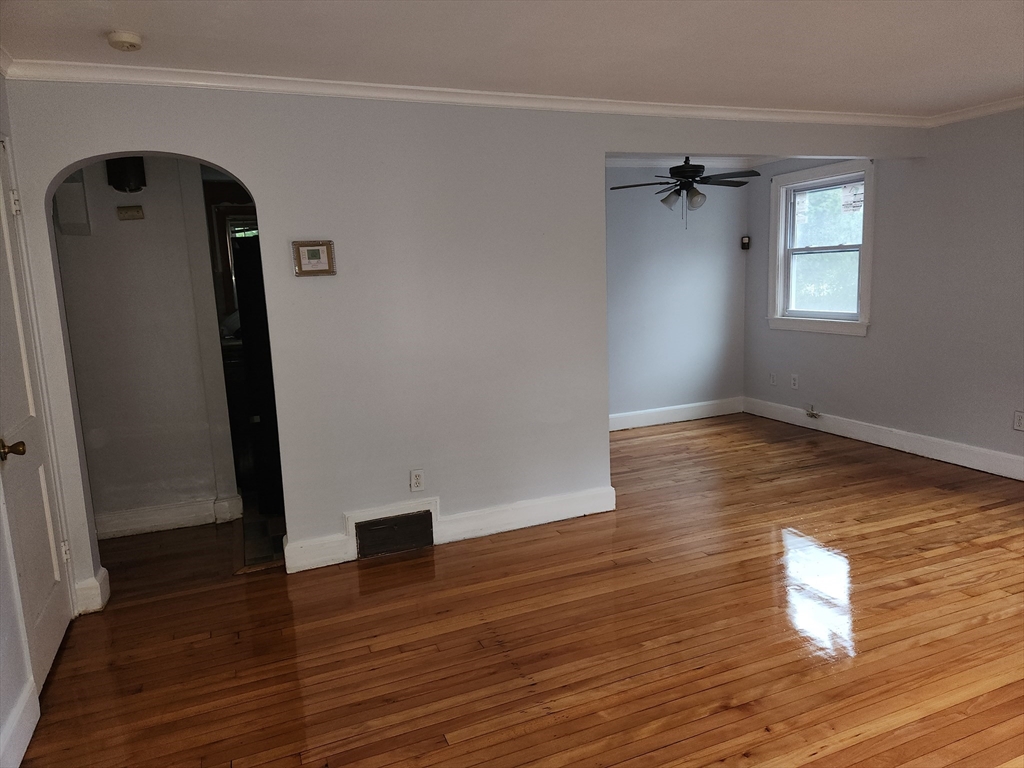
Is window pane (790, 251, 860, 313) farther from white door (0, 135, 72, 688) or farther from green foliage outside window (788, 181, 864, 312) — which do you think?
white door (0, 135, 72, 688)

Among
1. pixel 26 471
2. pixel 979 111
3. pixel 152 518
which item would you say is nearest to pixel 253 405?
pixel 152 518

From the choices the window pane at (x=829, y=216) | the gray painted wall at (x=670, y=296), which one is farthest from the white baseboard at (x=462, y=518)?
the window pane at (x=829, y=216)

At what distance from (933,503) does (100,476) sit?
4896 mm

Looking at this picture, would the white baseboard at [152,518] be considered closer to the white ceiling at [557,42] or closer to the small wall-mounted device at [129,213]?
the small wall-mounted device at [129,213]

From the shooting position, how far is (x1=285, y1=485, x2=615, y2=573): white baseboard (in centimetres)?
336

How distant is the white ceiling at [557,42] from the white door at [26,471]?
29.4 inches

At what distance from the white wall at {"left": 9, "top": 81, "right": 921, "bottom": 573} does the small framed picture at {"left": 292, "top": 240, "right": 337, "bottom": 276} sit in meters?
0.05

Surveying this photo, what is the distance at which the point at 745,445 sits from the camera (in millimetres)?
5395

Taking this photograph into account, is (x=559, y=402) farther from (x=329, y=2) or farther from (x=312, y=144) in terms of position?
(x=329, y=2)

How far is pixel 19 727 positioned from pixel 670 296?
17.8 feet

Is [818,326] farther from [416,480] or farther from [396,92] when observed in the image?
[396,92]

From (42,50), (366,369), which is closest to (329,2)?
(42,50)

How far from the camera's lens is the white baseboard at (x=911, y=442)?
14.3 feet

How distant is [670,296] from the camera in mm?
6156
